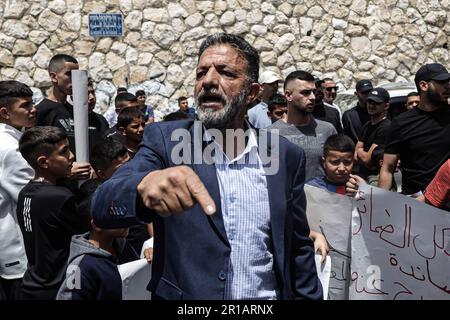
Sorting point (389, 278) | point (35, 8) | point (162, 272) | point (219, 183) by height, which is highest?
point (35, 8)

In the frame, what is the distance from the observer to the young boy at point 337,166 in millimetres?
4699

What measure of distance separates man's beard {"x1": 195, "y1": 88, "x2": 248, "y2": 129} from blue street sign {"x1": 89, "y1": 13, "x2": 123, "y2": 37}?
32.4 ft

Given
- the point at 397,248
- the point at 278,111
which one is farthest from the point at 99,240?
the point at 278,111

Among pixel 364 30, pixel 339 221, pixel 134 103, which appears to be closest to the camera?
pixel 339 221

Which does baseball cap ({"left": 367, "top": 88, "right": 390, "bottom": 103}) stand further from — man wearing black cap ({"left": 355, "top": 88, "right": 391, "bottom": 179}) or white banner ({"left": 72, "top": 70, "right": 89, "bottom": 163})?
white banner ({"left": 72, "top": 70, "right": 89, "bottom": 163})

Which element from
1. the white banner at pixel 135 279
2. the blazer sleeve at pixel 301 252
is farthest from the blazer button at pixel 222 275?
the white banner at pixel 135 279

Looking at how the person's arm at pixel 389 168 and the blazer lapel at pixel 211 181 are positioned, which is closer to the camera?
the blazer lapel at pixel 211 181

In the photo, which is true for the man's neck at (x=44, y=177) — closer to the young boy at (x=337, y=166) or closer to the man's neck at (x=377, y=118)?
the young boy at (x=337, y=166)

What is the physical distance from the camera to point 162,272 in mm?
2482

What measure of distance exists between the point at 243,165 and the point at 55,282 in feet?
4.90

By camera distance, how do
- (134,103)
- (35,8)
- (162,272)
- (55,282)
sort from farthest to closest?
(35,8) < (134,103) < (55,282) < (162,272)

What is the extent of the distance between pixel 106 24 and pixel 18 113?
7.32 m

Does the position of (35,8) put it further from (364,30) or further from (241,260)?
(241,260)
